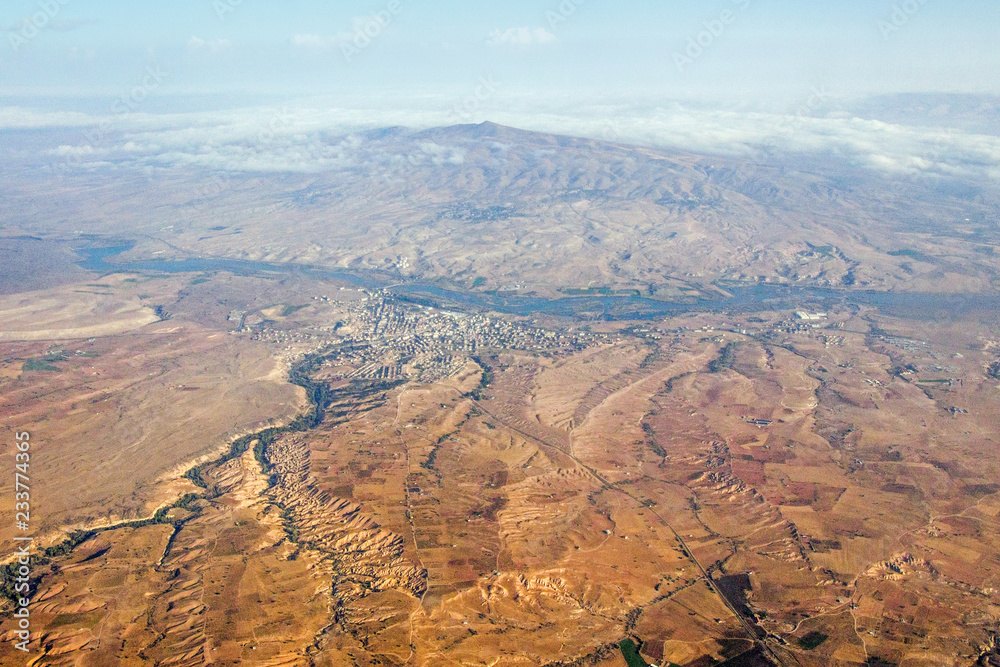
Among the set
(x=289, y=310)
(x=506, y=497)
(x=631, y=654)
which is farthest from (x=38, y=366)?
(x=631, y=654)

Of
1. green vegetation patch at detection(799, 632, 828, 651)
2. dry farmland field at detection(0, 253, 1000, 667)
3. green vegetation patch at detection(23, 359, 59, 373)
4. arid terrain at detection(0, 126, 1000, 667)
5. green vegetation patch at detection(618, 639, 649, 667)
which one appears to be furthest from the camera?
green vegetation patch at detection(23, 359, 59, 373)

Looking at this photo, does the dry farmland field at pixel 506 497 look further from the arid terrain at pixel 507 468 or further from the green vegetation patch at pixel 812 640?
the arid terrain at pixel 507 468

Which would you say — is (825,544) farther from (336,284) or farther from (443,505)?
(336,284)

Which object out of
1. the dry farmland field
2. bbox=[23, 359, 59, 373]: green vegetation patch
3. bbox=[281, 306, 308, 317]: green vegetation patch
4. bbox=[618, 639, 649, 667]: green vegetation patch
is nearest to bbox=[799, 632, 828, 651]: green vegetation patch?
the dry farmland field

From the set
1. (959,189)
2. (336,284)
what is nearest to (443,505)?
(336,284)

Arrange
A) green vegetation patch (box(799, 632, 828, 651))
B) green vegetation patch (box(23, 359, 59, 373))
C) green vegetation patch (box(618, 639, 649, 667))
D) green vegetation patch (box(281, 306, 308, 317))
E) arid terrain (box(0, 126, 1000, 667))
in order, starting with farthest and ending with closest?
1. green vegetation patch (box(281, 306, 308, 317))
2. green vegetation patch (box(23, 359, 59, 373))
3. arid terrain (box(0, 126, 1000, 667))
4. green vegetation patch (box(799, 632, 828, 651))
5. green vegetation patch (box(618, 639, 649, 667))

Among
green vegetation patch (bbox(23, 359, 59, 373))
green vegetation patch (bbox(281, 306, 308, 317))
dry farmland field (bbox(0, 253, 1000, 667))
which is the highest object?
green vegetation patch (bbox(23, 359, 59, 373))

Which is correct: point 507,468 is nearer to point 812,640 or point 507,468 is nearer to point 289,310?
point 812,640

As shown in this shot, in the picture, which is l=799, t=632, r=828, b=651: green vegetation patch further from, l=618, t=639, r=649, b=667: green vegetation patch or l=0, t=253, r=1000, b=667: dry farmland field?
l=618, t=639, r=649, b=667: green vegetation patch
